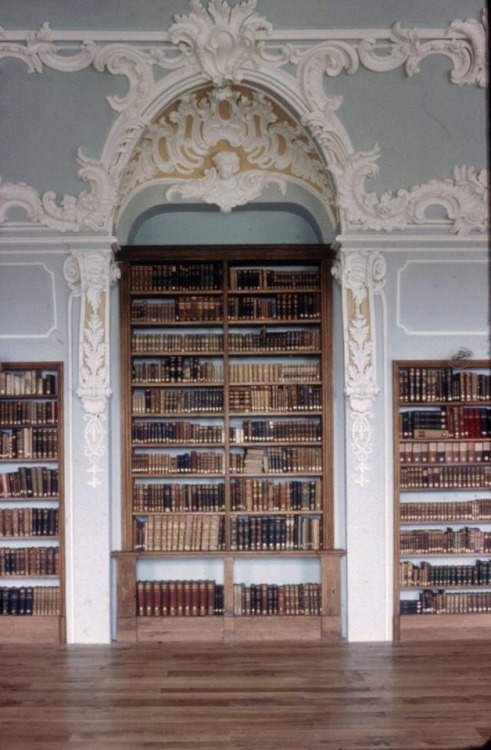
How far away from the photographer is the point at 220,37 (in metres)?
4.91

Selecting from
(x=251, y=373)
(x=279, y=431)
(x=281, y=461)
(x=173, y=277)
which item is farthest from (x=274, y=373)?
(x=173, y=277)

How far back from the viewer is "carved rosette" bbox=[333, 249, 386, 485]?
17.4ft

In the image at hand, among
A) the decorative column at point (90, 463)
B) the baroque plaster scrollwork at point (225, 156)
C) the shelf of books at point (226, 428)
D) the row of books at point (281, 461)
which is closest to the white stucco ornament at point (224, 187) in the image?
the baroque plaster scrollwork at point (225, 156)

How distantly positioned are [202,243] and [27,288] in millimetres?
1509

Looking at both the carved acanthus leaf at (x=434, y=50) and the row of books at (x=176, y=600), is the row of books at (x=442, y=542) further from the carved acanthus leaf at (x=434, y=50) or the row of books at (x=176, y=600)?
the carved acanthus leaf at (x=434, y=50)

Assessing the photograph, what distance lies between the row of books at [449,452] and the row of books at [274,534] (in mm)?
910

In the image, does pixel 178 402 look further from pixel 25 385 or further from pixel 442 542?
pixel 442 542

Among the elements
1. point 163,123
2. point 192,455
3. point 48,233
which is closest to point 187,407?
point 192,455

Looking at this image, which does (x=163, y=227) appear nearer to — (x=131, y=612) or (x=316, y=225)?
(x=316, y=225)

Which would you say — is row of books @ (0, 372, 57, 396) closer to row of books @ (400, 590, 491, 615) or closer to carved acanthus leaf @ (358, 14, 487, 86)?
row of books @ (400, 590, 491, 615)

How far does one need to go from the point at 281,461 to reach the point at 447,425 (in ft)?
4.41

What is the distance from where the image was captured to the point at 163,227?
5.94 m

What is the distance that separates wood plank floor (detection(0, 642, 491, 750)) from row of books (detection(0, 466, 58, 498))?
115 cm

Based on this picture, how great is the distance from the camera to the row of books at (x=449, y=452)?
213 inches
